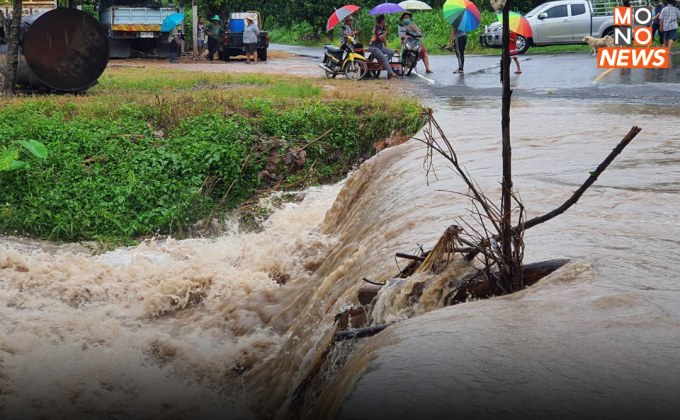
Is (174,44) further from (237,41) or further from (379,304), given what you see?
(379,304)

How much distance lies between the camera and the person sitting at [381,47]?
20844 millimetres

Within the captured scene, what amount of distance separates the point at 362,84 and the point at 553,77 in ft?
13.8

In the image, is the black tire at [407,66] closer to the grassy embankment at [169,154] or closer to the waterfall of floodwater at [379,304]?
the grassy embankment at [169,154]

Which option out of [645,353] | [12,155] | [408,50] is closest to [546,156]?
[645,353]

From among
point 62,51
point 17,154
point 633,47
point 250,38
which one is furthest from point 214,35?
point 17,154

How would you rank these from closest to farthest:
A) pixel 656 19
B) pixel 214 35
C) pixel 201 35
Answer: pixel 656 19 < pixel 214 35 < pixel 201 35

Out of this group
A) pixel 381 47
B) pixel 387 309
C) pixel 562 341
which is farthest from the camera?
pixel 381 47

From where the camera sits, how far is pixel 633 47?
27.1 m

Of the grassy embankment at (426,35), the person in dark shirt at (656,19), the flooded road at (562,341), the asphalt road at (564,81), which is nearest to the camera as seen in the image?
the flooded road at (562,341)

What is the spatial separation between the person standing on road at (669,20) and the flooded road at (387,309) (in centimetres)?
1395

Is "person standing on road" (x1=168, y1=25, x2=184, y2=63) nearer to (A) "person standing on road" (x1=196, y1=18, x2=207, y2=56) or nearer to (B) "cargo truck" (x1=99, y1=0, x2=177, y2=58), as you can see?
(B) "cargo truck" (x1=99, y1=0, x2=177, y2=58)

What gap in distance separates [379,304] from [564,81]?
1523cm

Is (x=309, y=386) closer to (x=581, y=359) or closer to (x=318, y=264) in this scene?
(x=581, y=359)

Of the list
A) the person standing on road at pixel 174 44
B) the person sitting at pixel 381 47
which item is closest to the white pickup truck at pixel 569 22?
the person sitting at pixel 381 47
